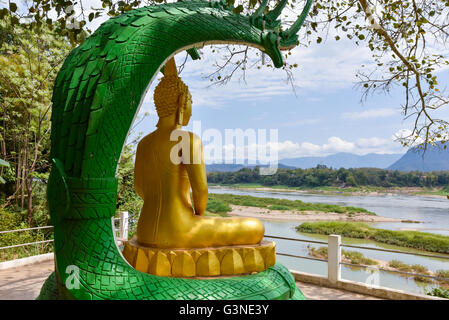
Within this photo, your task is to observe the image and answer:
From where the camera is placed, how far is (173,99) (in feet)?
8.80

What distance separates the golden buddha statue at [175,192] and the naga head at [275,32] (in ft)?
2.36

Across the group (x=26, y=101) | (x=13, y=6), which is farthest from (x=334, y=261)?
(x=26, y=101)

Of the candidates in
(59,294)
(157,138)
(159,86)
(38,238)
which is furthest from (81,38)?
A: (38,238)

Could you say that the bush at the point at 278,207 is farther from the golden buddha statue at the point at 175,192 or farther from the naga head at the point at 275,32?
the naga head at the point at 275,32

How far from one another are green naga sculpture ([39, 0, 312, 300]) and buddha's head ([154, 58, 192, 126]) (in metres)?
0.54

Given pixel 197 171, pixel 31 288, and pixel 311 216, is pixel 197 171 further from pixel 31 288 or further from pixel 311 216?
pixel 311 216

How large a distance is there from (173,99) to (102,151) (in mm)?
915

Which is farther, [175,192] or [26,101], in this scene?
[26,101]

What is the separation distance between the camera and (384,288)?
484cm

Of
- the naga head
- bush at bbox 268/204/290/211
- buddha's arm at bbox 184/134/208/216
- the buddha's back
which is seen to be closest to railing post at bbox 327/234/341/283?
buddha's arm at bbox 184/134/208/216

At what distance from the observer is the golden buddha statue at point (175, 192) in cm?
246

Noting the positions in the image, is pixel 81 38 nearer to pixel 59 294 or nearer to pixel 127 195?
pixel 59 294

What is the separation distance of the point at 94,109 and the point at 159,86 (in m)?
0.90

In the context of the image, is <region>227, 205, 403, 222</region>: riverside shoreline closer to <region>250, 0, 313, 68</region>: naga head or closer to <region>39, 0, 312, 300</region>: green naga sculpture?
<region>250, 0, 313, 68</region>: naga head
